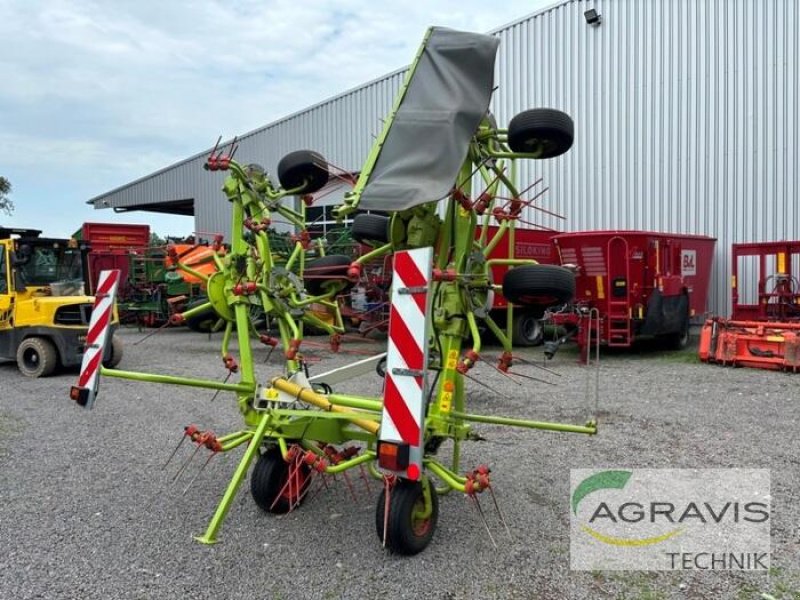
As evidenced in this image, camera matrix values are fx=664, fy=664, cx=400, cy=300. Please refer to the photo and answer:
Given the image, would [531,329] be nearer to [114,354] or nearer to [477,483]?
[114,354]

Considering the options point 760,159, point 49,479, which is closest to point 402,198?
point 49,479

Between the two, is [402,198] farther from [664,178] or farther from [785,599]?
[664,178]

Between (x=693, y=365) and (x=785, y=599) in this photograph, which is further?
(x=693, y=365)

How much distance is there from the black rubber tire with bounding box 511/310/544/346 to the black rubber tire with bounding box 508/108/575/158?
8.37 meters

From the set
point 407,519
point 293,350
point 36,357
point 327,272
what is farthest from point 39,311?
point 407,519

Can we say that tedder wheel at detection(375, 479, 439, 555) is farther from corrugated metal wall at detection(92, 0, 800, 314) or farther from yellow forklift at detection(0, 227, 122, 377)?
corrugated metal wall at detection(92, 0, 800, 314)

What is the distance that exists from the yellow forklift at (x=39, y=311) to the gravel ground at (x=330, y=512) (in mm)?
2113

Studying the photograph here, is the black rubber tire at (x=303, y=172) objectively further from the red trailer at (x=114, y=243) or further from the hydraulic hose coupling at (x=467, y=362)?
the red trailer at (x=114, y=243)

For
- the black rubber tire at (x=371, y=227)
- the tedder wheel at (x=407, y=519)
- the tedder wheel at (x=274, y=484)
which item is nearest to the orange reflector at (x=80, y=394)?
the tedder wheel at (x=274, y=484)

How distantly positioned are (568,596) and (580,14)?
13.9m

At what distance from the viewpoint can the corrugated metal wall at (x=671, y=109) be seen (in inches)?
475

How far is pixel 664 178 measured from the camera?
43.8 feet

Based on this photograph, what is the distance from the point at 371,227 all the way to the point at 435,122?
43.8 inches

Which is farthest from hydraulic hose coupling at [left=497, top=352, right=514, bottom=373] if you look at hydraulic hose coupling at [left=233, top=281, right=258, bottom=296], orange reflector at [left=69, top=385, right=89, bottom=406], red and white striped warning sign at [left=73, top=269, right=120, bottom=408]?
orange reflector at [left=69, top=385, right=89, bottom=406]
